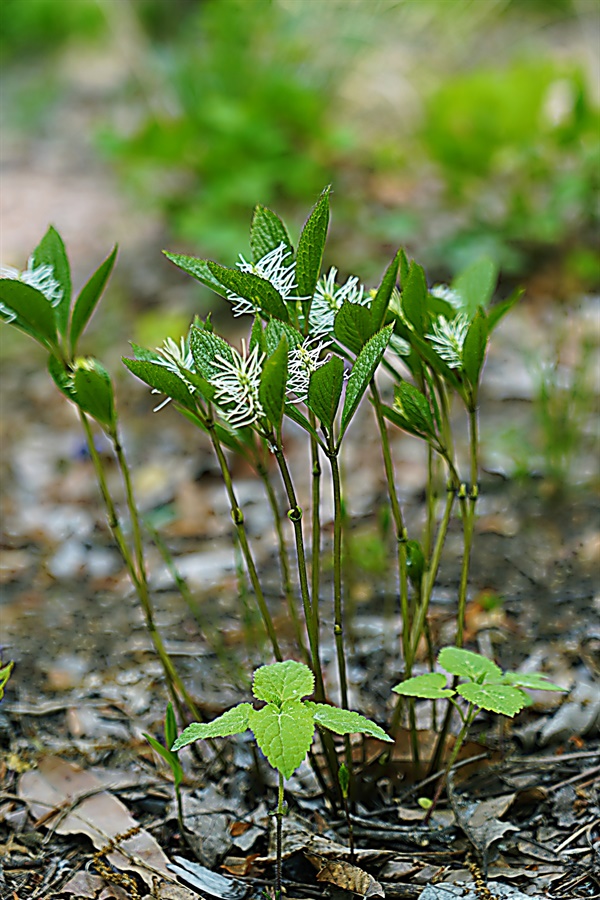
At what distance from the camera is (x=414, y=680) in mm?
929

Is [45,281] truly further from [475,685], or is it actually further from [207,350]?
[475,685]

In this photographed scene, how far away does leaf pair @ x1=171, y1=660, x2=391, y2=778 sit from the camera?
0.76 m

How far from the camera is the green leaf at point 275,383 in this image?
0.75 m

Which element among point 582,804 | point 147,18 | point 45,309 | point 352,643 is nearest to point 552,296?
point 352,643

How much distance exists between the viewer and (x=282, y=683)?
86 cm

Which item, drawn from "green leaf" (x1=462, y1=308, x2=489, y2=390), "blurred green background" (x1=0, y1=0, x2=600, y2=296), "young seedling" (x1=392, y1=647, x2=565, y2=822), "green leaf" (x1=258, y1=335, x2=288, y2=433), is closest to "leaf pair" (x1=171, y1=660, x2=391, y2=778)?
"young seedling" (x1=392, y1=647, x2=565, y2=822)

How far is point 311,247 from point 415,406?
0.66 feet

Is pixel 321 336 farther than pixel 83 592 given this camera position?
No

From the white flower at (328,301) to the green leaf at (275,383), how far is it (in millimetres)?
132

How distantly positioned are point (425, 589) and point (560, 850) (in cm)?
35

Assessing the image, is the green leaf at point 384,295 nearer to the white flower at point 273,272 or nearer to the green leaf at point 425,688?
the white flower at point 273,272

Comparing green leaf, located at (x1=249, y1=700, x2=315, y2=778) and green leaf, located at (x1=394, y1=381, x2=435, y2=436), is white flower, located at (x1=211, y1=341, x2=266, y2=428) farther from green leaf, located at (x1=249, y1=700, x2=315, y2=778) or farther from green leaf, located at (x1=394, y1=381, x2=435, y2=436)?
green leaf, located at (x1=249, y1=700, x2=315, y2=778)

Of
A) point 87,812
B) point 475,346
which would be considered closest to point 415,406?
point 475,346

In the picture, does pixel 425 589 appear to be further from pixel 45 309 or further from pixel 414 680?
pixel 45 309
